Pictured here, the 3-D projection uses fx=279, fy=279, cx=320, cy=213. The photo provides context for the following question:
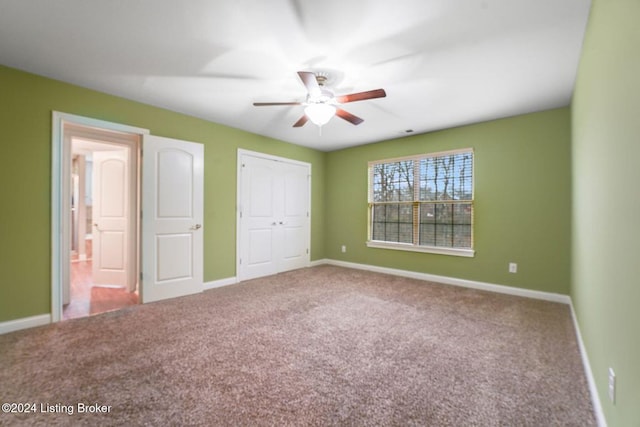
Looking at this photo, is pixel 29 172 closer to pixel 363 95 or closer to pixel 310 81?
pixel 310 81

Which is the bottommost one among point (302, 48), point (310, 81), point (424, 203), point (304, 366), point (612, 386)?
point (304, 366)

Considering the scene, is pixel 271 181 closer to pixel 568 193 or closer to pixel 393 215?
pixel 393 215

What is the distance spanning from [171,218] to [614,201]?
412cm

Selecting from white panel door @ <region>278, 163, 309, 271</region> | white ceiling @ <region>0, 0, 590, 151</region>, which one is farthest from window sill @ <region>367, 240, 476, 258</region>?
white ceiling @ <region>0, 0, 590, 151</region>

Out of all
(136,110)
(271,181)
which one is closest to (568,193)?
(271,181)

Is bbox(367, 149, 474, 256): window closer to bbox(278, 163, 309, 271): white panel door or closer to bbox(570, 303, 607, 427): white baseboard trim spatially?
bbox(278, 163, 309, 271): white panel door

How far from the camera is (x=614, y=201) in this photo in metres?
1.32

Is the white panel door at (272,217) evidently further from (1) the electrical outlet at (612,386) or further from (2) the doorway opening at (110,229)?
(1) the electrical outlet at (612,386)

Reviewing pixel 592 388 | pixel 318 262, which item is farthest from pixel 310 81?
pixel 318 262

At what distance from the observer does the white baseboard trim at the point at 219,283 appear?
4080 millimetres

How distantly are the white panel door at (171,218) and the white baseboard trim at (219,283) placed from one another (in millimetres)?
135

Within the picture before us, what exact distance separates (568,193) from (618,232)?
275 cm

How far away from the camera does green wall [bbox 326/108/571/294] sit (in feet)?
11.4

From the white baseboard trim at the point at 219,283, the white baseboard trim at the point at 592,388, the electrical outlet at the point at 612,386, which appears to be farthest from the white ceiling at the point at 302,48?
the white baseboard trim at the point at 219,283
